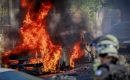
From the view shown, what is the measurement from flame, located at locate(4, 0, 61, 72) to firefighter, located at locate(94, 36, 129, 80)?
1332 centimetres

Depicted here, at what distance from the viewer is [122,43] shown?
46.8 ft

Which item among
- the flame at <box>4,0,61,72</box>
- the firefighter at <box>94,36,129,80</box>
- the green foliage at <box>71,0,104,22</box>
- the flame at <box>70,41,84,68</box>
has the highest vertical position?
the green foliage at <box>71,0,104,22</box>

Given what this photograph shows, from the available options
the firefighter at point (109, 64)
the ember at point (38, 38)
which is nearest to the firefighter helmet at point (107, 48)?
the firefighter at point (109, 64)

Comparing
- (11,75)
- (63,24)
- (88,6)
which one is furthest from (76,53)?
(11,75)

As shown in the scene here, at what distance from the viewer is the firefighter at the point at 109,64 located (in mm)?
3588

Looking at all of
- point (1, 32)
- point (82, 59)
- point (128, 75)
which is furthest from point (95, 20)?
point (128, 75)

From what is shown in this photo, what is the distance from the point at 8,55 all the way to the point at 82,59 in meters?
3.59

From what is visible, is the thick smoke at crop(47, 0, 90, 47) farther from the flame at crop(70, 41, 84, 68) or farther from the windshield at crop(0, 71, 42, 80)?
the windshield at crop(0, 71, 42, 80)

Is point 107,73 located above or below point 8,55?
below

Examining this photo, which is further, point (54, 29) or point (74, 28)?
point (74, 28)

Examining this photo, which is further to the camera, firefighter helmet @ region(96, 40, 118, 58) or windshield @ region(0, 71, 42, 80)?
windshield @ region(0, 71, 42, 80)

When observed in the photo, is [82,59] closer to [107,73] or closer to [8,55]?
[8,55]

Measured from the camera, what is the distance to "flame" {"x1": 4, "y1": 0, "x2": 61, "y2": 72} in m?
17.7

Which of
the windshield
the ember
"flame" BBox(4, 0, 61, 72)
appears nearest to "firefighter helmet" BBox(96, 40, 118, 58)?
the windshield
